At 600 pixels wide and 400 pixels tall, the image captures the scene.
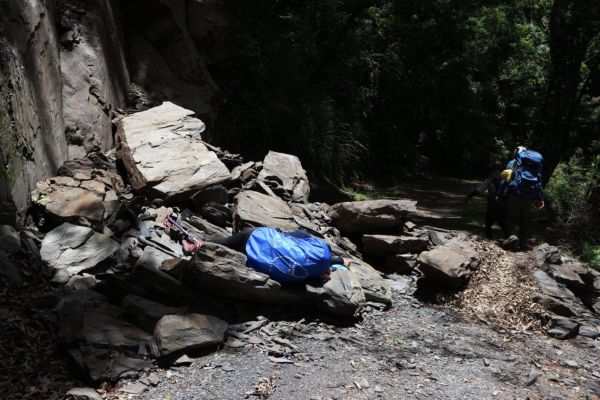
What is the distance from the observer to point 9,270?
198 inches

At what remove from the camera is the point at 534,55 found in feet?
63.7

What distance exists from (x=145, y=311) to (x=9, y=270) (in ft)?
4.18

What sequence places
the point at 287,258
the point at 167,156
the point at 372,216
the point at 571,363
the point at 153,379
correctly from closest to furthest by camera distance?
the point at 153,379
the point at 287,258
the point at 571,363
the point at 167,156
the point at 372,216

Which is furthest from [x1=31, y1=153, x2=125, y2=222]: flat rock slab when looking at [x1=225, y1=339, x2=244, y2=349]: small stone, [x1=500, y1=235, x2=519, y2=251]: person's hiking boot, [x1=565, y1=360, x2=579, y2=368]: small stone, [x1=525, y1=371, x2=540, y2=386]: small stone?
[x1=500, y1=235, x2=519, y2=251]: person's hiking boot

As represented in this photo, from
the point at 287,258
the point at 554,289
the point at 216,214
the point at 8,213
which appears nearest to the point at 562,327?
the point at 554,289

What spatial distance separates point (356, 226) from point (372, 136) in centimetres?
1299

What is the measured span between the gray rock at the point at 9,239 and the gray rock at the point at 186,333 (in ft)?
5.75

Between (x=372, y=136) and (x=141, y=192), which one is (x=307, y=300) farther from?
(x=372, y=136)

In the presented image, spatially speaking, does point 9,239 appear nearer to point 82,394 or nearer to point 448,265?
point 82,394

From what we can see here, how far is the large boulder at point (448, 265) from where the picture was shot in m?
7.46

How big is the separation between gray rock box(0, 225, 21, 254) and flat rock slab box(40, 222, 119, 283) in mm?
342

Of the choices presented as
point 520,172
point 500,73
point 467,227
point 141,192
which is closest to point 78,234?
point 141,192

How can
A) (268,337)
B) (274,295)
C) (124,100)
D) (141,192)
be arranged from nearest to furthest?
(268,337), (274,295), (141,192), (124,100)

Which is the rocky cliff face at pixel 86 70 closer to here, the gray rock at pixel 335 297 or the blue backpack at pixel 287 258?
the blue backpack at pixel 287 258
